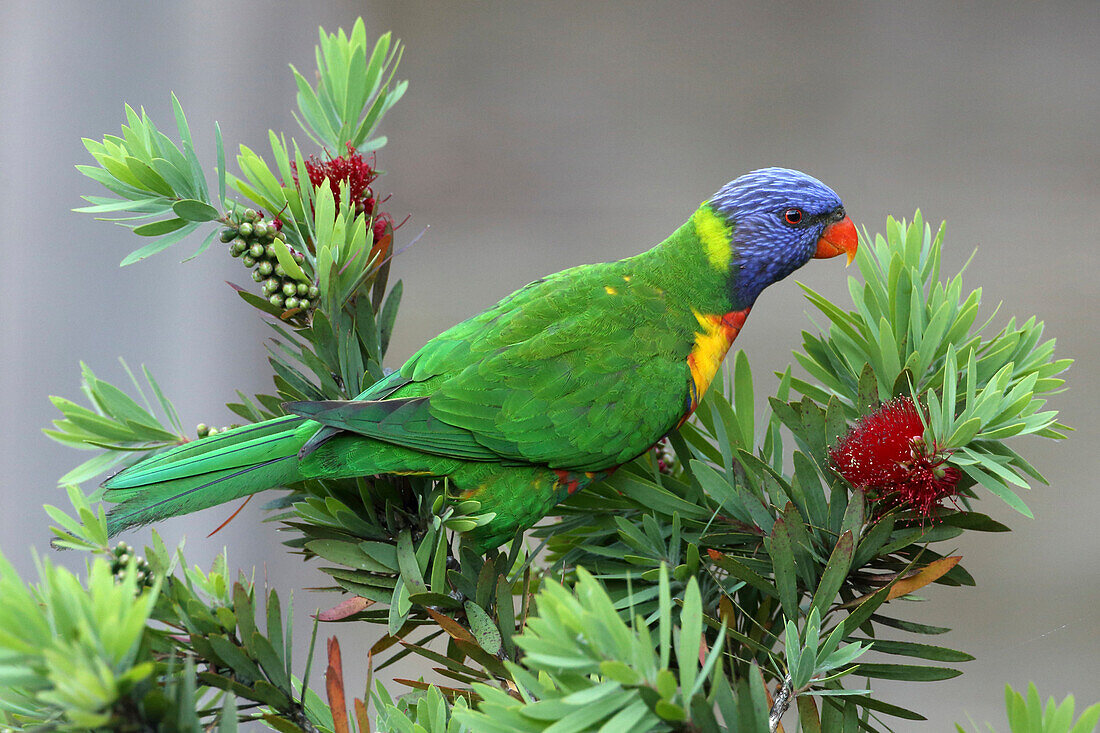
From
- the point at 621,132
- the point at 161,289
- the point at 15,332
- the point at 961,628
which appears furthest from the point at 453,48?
the point at 961,628

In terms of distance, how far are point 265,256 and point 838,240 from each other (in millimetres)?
437

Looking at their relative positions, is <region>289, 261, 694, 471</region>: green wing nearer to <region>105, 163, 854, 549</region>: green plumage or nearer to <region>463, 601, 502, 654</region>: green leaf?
<region>105, 163, 854, 549</region>: green plumage

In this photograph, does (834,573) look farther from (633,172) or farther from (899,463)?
(633,172)

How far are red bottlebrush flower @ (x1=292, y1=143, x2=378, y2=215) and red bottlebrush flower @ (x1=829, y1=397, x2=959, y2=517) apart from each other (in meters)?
0.30

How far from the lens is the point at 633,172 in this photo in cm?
147

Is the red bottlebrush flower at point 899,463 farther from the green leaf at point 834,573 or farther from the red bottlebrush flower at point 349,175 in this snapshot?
the red bottlebrush flower at point 349,175

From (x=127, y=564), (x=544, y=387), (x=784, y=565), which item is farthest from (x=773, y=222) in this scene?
(x=127, y=564)

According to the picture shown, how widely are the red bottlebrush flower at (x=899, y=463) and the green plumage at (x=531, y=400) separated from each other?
6.5 inches

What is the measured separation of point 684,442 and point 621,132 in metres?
1.08

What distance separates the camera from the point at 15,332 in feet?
3.59

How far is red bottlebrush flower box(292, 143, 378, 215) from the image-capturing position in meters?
0.47

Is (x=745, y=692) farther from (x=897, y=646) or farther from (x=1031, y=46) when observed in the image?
(x=1031, y=46)

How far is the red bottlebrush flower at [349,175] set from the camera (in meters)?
0.47

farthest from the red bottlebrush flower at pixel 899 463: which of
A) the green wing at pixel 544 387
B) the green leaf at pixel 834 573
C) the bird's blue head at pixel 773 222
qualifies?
the bird's blue head at pixel 773 222
